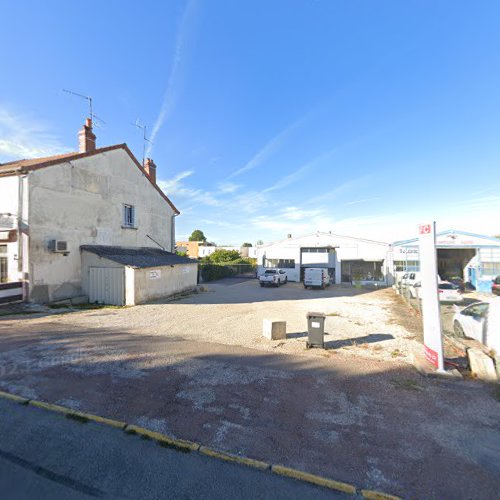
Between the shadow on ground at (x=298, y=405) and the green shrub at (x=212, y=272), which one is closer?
the shadow on ground at (x=298, y=405)

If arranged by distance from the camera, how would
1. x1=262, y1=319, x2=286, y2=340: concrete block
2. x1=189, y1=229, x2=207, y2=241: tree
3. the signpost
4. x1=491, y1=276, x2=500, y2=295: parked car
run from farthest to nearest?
x1=189, y1=229, x2=207, y2=241: tree
x1=491, y1=276, x2=500, y2=295: parked car
x1=262, y1=319, x2=286, y2=340: concrete block
the signpost

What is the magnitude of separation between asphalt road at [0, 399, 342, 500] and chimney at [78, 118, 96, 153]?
16835 millimetres

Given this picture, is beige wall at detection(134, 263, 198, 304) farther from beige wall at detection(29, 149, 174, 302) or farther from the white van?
the white van

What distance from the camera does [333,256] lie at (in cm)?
2908

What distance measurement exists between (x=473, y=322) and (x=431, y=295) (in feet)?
9.75

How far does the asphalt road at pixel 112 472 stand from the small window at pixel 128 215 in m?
16.2

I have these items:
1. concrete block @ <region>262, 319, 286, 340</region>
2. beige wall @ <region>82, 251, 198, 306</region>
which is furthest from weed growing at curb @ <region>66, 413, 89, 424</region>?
beige wall @ <region>82, 251, 198, 306</region>

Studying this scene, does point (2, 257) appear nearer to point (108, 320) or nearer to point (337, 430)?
point (108, 320)

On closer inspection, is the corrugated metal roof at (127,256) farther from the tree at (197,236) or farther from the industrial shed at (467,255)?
the tree at (197,236)

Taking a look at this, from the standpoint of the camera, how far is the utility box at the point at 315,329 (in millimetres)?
7582

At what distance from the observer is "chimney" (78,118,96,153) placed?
16489 millimetres

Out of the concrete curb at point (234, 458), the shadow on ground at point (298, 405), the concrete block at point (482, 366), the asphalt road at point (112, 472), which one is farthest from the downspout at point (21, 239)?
the concrete block at point (482, 366)

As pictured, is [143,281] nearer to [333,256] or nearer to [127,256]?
[127,256]

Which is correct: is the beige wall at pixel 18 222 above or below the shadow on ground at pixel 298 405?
above
